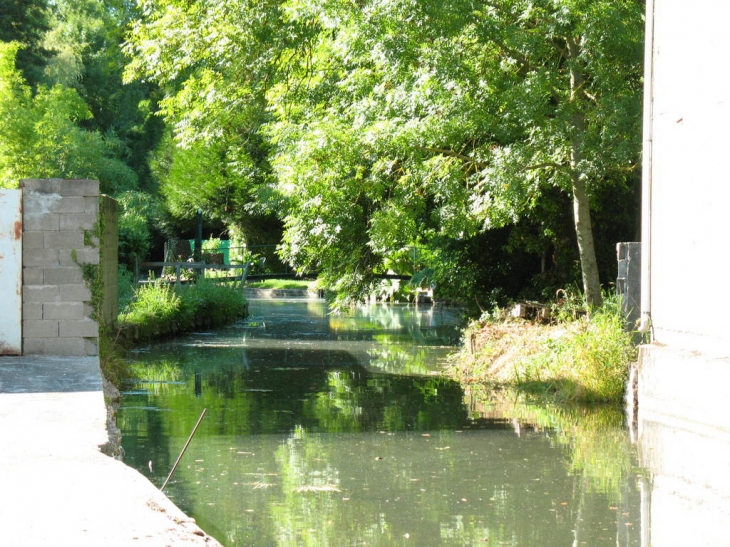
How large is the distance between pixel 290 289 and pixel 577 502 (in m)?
32.3

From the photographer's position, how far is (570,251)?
627 inches

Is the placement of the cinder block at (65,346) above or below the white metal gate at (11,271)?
below

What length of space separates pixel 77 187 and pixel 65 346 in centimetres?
175

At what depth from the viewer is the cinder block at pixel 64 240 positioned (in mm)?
10555

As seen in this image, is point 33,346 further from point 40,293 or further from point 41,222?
point 41,222

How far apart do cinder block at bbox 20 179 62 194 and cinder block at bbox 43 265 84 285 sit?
852 mm

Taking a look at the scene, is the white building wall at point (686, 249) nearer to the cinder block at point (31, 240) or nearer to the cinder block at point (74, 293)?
the cinder block at point (74, 293)

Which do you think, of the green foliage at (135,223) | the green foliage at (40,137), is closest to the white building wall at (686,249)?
the green foliage at (135,223)

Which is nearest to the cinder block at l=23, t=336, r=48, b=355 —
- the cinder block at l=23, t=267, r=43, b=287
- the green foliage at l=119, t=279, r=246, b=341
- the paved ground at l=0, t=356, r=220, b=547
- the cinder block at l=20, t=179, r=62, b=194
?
the cinder block at l=23, t=267, r=43, b=287

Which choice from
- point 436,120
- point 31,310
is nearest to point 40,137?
point 436,120

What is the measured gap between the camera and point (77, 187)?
35.0ft

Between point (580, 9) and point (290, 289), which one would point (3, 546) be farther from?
point (290, 289)

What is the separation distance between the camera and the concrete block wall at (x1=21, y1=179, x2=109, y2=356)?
10492mm

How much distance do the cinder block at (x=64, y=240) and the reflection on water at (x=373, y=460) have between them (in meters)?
1.85
